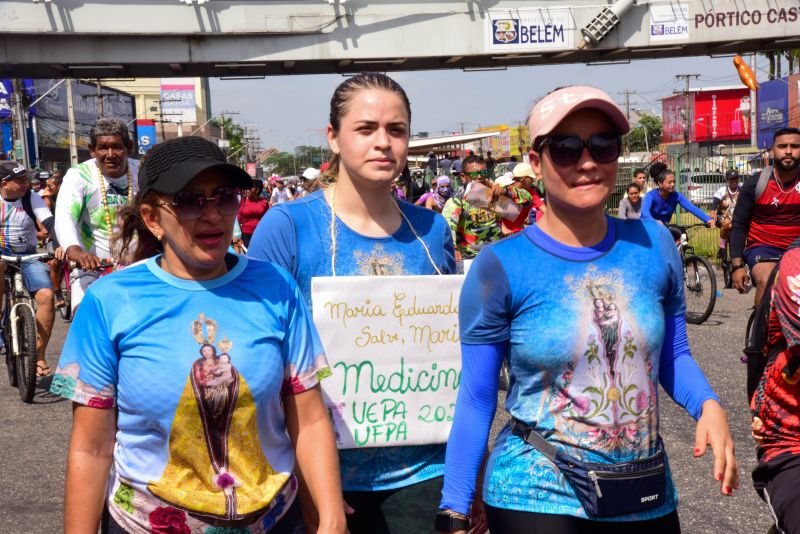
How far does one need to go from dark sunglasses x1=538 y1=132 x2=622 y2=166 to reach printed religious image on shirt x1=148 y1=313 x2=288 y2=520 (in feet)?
3.18

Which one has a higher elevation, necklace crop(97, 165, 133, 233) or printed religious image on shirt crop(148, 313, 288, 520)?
Result: necklace crop(97, 165, 133, 233)

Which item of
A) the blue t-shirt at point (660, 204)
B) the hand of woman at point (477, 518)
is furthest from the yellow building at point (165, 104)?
the hand of woman at point (477, 518)

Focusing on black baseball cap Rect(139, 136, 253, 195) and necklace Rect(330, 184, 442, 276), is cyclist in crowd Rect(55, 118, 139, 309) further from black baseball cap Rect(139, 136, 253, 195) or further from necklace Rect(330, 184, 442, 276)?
black baseball cap Rect(139, 136, 253, 195)

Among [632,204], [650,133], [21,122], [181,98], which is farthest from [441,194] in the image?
[650,133]

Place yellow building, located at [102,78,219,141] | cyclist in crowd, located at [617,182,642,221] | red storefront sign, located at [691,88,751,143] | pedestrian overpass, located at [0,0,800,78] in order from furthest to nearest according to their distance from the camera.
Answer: yellow building, located at [102,78,219,141]
red storefront sign, located at [691,88,751,143]
pedestrian overpass, located at [0,0,800,78]
cyclist in crowd, located at [617,182,642,221]

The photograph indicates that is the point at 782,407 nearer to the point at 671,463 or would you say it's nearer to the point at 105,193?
the point at 671,463

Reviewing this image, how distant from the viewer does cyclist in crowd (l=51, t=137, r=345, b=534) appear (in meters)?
2.42

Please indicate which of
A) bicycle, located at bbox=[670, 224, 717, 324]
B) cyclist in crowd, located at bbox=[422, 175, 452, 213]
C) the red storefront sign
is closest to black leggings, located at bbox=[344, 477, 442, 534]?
bicycle, located at bbox=[670, 224, 717, 324]

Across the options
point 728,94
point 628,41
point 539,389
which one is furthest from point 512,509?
point 728,94

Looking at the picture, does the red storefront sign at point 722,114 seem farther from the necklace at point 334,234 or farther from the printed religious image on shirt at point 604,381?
the printed religious image on shirt at point 604,381

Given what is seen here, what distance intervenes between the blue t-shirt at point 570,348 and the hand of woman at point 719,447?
5.2 inches

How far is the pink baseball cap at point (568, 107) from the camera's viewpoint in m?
2.53

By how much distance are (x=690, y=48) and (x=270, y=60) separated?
1247 centimetres

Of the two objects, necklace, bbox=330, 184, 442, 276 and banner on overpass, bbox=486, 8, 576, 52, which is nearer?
necklace, bbox=330, 184, 442, 276
